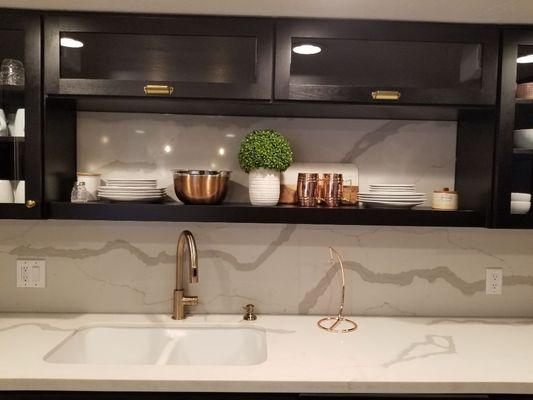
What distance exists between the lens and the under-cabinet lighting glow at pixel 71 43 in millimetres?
1448

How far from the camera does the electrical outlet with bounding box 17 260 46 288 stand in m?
1.76

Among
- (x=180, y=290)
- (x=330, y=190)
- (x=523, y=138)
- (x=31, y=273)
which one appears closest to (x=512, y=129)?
(x=523, y=138)

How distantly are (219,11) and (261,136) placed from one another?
1.52ft

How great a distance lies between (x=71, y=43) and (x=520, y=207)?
1.74 meters

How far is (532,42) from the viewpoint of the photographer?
1.48m

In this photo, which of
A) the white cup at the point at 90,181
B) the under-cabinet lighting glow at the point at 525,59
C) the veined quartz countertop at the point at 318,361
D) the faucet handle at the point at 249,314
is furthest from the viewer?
the faucet handle at the point at 249,314

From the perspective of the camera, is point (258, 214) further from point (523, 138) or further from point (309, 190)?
point (523, 138)

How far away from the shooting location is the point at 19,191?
1.46 m

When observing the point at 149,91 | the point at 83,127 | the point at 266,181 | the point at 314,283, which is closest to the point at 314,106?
the point at 266,181

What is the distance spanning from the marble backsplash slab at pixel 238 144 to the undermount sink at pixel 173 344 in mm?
571

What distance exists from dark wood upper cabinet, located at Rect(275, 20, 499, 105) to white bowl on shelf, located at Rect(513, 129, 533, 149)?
6.1 inches

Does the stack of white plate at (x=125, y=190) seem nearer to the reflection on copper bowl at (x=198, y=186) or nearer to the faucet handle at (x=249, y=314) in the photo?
the reflection on copper bowl at (x=198, y=186)

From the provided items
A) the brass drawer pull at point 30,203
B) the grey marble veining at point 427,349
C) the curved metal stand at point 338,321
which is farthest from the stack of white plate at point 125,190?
the grey marble veining at point 427,349

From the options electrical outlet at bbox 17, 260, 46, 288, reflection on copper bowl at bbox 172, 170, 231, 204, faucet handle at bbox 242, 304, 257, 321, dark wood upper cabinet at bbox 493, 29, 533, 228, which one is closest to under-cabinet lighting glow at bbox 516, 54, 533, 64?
dark wood upper cabinet at bbox 493, 29, 533, 228
